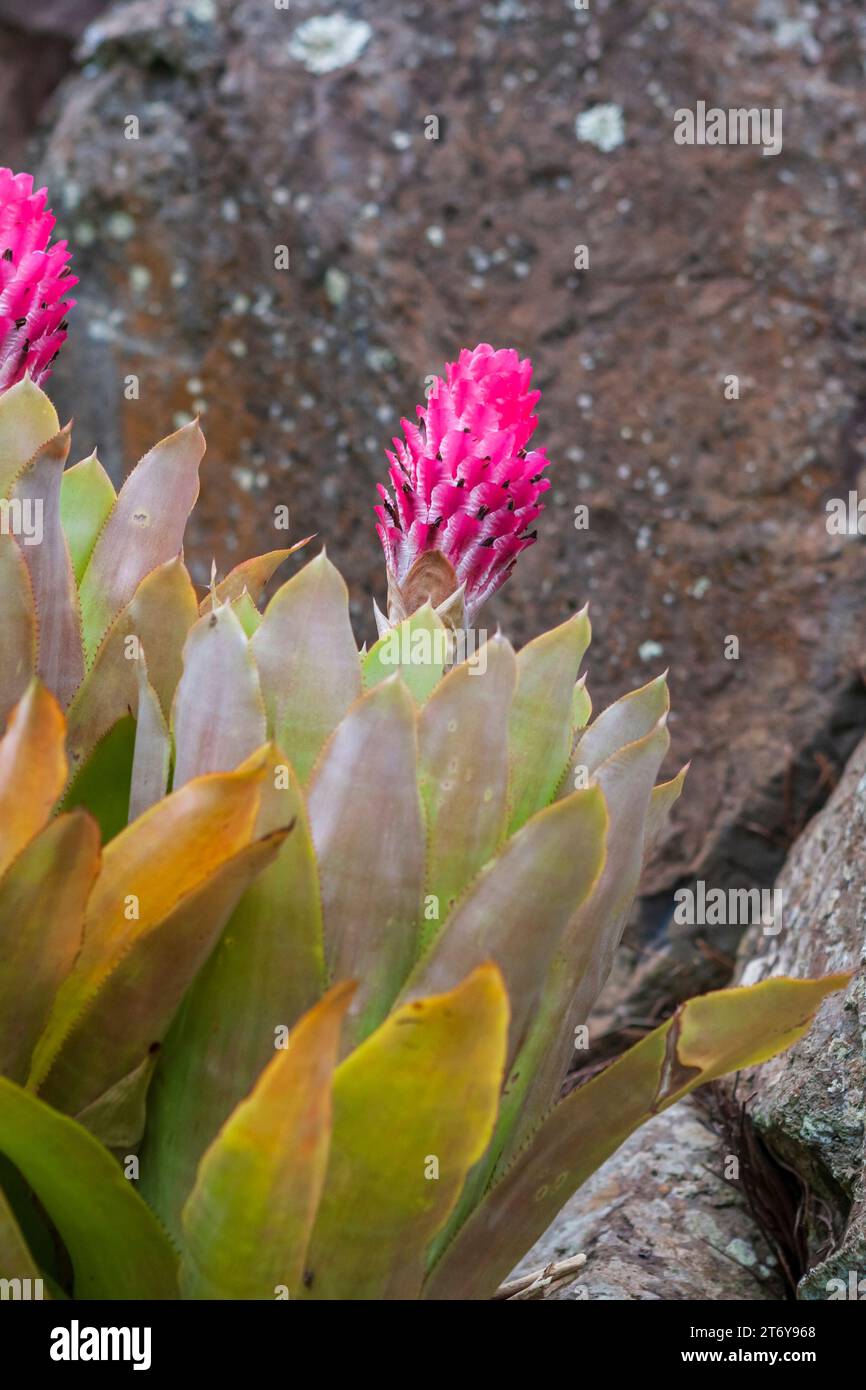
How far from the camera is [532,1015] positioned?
80cm

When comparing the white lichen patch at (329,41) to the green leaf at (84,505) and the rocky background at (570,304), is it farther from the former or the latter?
the green leaf at (84,505)

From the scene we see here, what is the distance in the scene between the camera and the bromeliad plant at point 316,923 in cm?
69

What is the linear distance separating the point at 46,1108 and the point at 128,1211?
0.30ft

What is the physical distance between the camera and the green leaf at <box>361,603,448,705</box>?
2.83 feet

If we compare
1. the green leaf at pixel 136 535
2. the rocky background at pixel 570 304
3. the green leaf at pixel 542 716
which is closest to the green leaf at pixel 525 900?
the green leaf at pixel 542 716

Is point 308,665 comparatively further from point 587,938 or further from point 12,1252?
point 12,1252

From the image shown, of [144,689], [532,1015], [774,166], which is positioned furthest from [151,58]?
[532,1015]

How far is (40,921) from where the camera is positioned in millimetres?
713

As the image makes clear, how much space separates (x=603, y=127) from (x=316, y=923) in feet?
5.08

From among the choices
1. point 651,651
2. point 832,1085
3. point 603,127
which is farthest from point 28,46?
point 832,1085

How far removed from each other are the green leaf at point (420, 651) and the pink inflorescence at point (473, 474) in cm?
7

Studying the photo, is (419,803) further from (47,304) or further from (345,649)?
(47,304)

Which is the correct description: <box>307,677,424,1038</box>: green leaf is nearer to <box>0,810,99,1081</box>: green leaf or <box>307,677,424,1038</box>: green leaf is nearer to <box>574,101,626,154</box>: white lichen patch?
<box>0,810,99,1081</box>: green leaf
